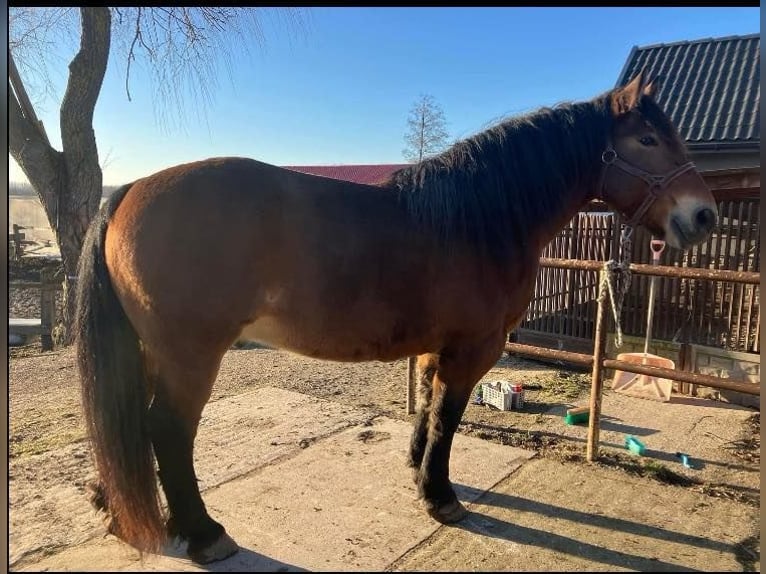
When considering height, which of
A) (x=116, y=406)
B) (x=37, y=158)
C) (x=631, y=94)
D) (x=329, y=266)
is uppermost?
(x=37, y=158)

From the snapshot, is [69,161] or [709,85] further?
[709,85]

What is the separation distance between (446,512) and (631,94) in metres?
2.43

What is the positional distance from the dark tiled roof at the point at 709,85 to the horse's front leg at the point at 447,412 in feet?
19.2

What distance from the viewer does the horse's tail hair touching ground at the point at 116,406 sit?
2.10m

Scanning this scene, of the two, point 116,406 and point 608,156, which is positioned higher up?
point 608,156

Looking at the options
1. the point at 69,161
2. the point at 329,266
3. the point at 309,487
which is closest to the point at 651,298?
the point at 309,487

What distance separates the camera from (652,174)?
8.76 ft

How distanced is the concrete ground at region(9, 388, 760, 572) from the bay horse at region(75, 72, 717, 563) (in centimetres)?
19

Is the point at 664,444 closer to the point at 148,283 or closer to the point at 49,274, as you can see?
the point at 148,283

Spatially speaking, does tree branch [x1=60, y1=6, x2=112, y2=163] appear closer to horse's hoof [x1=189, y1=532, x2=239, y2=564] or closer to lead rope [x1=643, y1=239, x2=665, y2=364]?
horse's hoof [x1=189, y1=532, x2=239, y2=564]

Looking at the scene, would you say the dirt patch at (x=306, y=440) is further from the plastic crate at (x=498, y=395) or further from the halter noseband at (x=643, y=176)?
the halter noseband at (x=643, y=176)

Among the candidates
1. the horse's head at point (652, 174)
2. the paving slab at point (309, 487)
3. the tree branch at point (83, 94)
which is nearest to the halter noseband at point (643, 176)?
the horse's head at point (652, 174)

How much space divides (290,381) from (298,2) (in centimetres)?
362

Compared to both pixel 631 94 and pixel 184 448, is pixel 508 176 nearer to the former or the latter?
pixel 631 94
